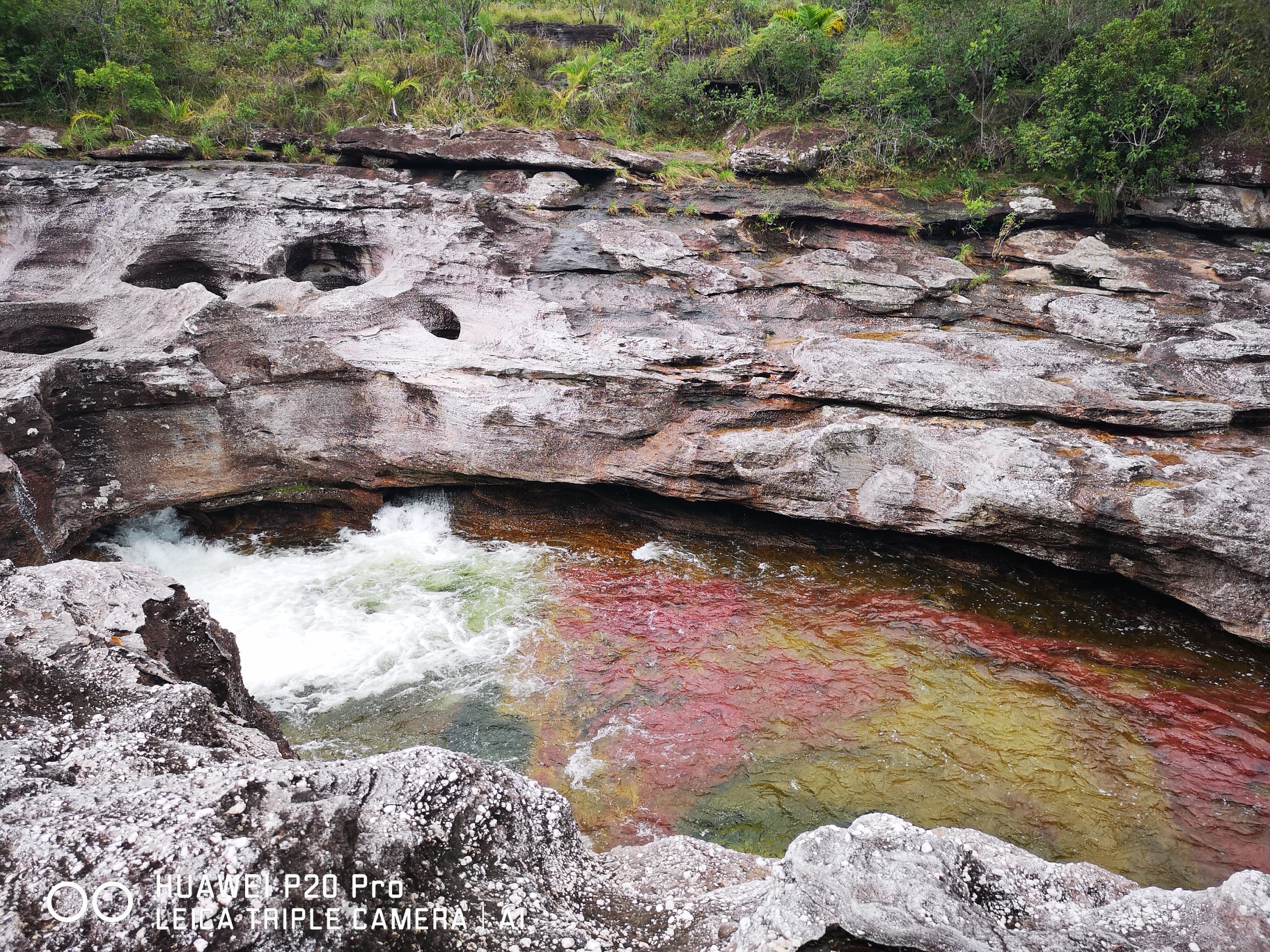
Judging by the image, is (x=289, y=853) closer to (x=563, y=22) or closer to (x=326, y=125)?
(x=326, y=125)

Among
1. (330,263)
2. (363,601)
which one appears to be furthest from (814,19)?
(363,601)

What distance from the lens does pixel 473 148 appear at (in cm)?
1355

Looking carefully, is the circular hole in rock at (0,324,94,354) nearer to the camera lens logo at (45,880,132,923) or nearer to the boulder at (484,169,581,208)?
the boulder at (484,169,581,208)

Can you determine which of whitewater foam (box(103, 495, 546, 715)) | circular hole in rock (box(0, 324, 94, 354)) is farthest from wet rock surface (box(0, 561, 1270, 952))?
circular hole in rock (box(0, 324, 94, 354))

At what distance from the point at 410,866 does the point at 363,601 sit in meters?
6.70

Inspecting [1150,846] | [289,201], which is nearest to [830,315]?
[1150,846]

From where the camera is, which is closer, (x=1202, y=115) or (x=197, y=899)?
(x=197, y=899)

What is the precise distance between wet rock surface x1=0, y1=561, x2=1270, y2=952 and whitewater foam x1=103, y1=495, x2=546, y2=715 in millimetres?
3648

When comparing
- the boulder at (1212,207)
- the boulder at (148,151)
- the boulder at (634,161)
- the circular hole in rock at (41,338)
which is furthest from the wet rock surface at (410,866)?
the boulder at (634,161)

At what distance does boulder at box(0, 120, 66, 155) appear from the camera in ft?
41.9

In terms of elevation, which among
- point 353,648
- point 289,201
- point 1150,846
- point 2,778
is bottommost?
point 353,648

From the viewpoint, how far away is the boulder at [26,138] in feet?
41.9

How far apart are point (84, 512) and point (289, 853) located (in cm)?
917

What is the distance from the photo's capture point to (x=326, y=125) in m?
14.8
